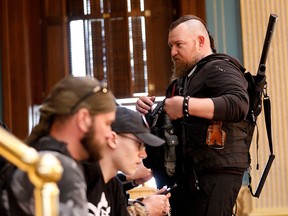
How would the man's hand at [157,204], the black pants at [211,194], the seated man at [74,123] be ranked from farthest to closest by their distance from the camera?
the black pants at [211,194] < the man's hand at [157,204] < the seated man at [74,123]

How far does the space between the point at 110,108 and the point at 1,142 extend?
1.92 ft

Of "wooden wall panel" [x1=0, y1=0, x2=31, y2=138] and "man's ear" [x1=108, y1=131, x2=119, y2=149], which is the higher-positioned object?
"wooden wall panel" [x1=0, y1=0, x2=31, y2=138]

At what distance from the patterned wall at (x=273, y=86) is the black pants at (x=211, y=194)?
85.2 inches

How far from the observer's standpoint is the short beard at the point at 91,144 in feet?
6.44

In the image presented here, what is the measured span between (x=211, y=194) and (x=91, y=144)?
5.39 ft

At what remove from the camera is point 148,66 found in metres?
6.25

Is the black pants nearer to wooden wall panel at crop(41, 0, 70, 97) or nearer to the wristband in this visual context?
the wristband

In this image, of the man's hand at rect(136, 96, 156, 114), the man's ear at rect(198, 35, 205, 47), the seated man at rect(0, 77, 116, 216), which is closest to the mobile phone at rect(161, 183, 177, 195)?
the man's hand at rect(136, 96, 156, 114)

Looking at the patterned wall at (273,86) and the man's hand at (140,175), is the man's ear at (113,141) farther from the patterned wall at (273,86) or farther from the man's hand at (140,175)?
the patterned wall at (273,86)

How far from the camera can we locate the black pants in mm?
3518

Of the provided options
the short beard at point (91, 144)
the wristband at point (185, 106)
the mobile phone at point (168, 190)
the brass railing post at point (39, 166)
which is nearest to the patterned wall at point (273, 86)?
the mobile phone at point (168, 190)

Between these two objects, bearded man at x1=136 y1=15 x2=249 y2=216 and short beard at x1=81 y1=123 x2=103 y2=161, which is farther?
bearded man at x1=136 y1=15 x2=249 y2=216

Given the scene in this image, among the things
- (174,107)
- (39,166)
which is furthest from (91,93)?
(174,107)

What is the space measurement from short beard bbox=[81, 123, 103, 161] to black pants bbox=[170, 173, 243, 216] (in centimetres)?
157
